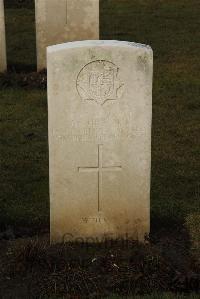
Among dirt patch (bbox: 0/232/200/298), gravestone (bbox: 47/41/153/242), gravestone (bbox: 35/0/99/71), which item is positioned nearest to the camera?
dirt patch (bbox: 0/232/200/298)

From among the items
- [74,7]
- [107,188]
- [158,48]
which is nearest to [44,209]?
[107,188]

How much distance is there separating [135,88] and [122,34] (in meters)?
10.0

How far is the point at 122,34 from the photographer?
15203 mm

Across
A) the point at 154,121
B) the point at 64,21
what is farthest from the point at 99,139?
the point at 64,21

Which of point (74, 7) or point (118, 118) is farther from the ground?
point (74, 7)

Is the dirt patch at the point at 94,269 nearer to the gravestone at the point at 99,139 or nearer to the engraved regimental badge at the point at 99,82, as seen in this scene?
the gravestone at the point at 99,139

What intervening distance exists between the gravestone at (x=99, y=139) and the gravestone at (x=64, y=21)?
6518 mm

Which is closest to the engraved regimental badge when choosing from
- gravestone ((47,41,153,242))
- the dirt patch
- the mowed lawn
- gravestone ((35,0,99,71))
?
gravestone ((47,41,153,242))

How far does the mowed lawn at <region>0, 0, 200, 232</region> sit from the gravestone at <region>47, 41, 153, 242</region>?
1.98 ft

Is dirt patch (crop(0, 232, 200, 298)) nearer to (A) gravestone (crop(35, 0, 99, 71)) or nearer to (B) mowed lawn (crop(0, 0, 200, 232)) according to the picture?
(B) mowed lawn (crop(0, 0, 200, 232))

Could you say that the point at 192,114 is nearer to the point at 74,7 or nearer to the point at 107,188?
the point at 74,7

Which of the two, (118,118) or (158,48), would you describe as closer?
(118,118)

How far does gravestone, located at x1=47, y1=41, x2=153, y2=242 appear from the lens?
A: 5.32 m

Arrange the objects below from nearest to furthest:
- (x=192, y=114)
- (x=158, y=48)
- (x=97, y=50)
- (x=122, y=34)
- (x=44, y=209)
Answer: (x=97, y=50) → (x=44, y=209) → (x=192, y=114) → (x=158, y=48) → (x=122, y=34)
